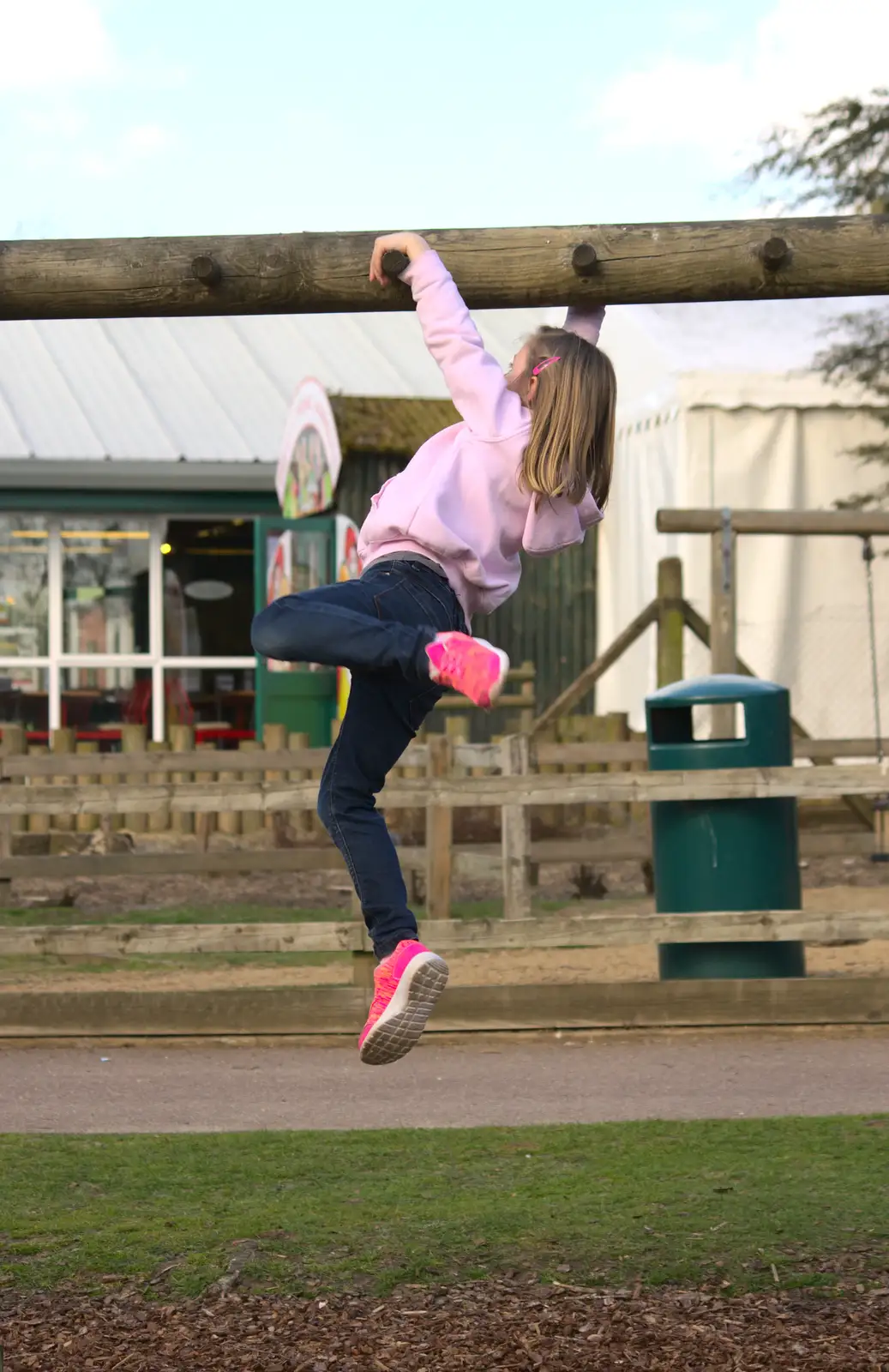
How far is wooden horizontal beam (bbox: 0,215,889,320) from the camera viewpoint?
13.6 ft

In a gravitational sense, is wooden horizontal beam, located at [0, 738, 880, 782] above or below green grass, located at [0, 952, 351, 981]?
above

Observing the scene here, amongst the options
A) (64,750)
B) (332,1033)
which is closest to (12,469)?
(64,750)

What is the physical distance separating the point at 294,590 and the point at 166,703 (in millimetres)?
2011

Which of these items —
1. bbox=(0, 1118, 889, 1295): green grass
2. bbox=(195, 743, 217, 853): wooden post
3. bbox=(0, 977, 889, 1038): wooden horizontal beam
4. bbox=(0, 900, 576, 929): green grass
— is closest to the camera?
bbox=(0, 1118, 889, 1295): green grass

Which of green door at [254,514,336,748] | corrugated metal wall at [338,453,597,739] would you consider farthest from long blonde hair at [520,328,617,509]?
corrugated metal wall at [338,453,597,739]

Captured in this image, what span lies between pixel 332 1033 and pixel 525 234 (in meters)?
4.60

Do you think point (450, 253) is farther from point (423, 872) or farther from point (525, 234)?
point (423, 872)

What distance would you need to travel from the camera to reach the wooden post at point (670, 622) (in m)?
11.8

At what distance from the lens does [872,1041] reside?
811 cm

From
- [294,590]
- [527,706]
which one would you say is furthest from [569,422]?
[294,590]

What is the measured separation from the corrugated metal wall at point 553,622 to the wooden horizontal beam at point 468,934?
11.1 m

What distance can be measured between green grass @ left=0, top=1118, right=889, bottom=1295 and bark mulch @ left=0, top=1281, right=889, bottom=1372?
0.13 m

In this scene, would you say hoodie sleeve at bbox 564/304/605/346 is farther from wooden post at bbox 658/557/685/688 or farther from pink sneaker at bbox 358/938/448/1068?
wooden post at bbox 658/557/685/688

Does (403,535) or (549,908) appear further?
(549,908)
